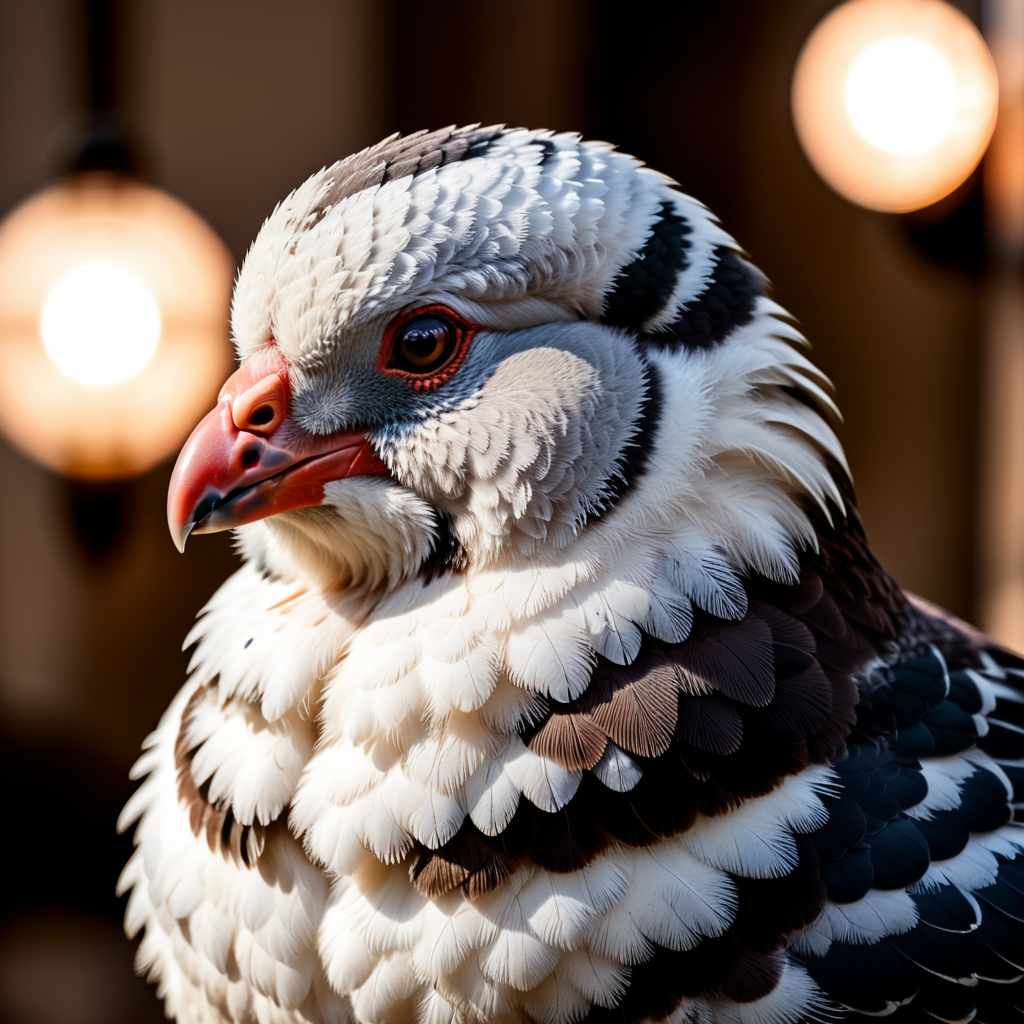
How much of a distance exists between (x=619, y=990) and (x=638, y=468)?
13.9 inches

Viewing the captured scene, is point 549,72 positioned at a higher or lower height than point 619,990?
higher

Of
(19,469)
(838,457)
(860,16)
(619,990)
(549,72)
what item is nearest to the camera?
(619,990)

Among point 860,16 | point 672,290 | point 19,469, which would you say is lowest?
point 19,469

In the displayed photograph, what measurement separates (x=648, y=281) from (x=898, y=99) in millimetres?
1501

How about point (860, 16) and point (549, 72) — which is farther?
point (549, 72)

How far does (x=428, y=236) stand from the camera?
2.33 ft

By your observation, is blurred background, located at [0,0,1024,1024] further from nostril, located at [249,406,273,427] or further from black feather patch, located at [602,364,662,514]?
black feather patch, located at [602,364,662,514]

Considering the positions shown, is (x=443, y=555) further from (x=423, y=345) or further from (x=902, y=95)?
(x=902, y=95)

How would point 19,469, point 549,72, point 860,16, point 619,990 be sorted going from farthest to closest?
point 19,469, point 549,72, point 860,16, point 619,990

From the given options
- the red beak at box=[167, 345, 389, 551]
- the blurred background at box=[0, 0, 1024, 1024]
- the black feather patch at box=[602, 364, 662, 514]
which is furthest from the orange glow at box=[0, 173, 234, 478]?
A: the black feather patch at box=[602, 364, 662, 514]

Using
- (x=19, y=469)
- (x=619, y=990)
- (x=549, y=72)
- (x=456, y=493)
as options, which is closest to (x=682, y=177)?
(x=549, y=72)

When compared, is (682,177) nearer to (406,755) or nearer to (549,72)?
(549,72)

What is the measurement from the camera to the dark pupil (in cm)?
74

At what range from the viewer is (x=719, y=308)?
80cm
